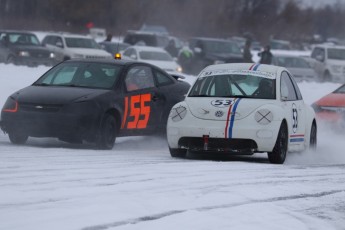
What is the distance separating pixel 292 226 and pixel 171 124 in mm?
5351

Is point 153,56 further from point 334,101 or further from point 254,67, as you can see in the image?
point 254,67

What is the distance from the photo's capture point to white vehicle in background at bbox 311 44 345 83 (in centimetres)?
4025

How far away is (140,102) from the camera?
14.8 meters

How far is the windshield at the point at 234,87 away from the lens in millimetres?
13188

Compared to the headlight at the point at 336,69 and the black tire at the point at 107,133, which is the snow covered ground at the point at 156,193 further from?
the headlight at the point at 336,69

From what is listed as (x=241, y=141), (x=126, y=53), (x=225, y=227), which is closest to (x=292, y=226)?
(x=225, y=227)

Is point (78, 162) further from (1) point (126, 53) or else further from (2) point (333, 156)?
(1) point (126, 53)

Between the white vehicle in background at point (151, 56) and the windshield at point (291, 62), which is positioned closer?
the white vehicle in background at point (151, 56)

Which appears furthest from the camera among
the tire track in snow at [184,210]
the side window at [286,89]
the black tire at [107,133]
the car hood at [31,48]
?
the car hood at [31,48]

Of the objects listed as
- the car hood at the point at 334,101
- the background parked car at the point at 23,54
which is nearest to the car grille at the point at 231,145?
the car hood at the point at 334,101

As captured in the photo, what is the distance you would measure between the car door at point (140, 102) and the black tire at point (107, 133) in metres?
0.29

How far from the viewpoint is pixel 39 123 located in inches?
535

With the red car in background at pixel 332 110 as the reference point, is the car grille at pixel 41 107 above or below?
above

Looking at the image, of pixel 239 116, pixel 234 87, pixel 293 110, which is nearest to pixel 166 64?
pixel 234 87
